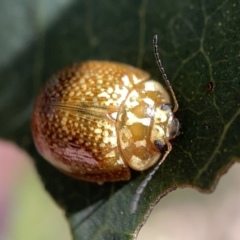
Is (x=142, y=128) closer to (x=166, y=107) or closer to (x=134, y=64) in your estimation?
(x=166, y=107)

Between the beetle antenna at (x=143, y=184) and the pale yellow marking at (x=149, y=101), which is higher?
the pale yellow marking at (x=149, y=101)

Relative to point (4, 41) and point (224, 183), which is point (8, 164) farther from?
point (224, 183)

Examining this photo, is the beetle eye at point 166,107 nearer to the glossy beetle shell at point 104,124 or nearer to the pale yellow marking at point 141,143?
the glossy beetle shell at point 104,124

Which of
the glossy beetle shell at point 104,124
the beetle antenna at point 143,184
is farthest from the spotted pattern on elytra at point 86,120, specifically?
the beetle antenna at point 143,184

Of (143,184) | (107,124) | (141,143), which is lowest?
(143,184)

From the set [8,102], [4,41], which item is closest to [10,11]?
[4,41]

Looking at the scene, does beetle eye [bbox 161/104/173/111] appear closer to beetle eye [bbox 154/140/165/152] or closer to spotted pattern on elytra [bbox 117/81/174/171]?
spotted pattern on elytra [bbox 117/81/174/171]

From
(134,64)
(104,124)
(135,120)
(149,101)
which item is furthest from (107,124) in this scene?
(134,64)
